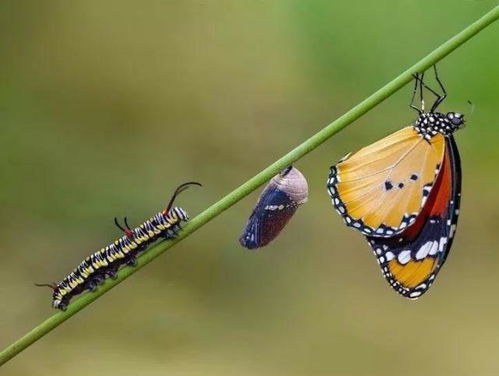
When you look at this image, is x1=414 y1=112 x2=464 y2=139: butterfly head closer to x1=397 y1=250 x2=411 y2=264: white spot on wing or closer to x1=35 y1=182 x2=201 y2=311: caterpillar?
x1=397 y1=250 x2=411 y2=264: white spot on wing

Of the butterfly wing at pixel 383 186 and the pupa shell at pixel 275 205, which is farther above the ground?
the pupa shell at pixel 275 205

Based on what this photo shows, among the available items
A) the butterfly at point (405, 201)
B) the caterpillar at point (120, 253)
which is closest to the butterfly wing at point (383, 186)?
the butterfly at point (405, 201)

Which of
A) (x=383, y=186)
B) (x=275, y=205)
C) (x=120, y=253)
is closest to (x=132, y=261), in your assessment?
(x=120, y=253)

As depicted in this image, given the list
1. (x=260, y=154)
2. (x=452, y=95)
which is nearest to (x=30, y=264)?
(x=260, y=154)

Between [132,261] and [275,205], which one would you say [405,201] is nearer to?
[275,205]

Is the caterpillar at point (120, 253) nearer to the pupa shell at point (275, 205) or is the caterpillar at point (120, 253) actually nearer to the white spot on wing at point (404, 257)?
the pupa shell at point (275, 205)

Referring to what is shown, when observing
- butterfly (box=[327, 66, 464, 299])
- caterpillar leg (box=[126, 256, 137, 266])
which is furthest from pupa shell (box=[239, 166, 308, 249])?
caterpillar leg (box=[126, 256, 137, 266])

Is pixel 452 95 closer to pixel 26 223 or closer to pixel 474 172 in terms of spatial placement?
pixel 474 172
